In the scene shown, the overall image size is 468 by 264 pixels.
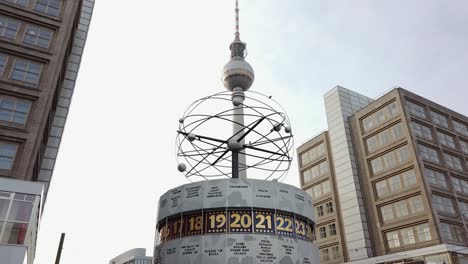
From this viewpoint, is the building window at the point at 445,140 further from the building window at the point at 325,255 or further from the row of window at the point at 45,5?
the row of window at the point at 45,5

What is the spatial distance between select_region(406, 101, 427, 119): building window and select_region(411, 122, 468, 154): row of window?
1835 mm

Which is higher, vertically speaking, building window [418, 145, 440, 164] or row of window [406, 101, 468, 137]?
row of window [406, 101, 468, 137]

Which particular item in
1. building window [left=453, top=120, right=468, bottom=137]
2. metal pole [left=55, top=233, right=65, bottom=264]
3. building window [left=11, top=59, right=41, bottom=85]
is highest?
building window [left=453, top=120, right=468, bottom=137]

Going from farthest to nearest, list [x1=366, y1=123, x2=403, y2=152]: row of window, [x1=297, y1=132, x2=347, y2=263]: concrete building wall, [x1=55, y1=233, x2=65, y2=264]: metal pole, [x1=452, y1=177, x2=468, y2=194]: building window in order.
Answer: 1. [x1=297, y1=132, x2=347, y2=263]: concrete building wall
2. [x1=366, y1=123, x2=403, y2=152]: row of window
3. [x1=452, y1=177, x2=468, y2=194]: building window
4. [x1=55, y1=233, x2=65, y2=264]: metal pole

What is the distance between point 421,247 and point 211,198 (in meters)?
32.6

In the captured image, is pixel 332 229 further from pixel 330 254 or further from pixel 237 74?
pixel 237 74

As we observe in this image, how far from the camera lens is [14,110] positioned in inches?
1277

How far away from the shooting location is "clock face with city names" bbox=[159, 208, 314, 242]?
22656 millimetres

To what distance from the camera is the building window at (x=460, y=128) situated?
58.2 meters

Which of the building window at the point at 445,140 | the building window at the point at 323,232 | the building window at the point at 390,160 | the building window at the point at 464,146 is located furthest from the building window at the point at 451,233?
the building window at the point at 323,232

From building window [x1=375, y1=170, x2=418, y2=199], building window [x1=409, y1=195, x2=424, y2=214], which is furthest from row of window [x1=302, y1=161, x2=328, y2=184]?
building window [x1=409, y1=195, x2=424, y2=214]

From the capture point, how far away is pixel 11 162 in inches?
1201

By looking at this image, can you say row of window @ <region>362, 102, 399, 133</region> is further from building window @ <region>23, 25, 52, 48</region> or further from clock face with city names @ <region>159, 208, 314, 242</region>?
building window @ <region>23, 25, 52, 48</region>

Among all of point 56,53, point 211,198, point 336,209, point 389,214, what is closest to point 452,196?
point 389,214
